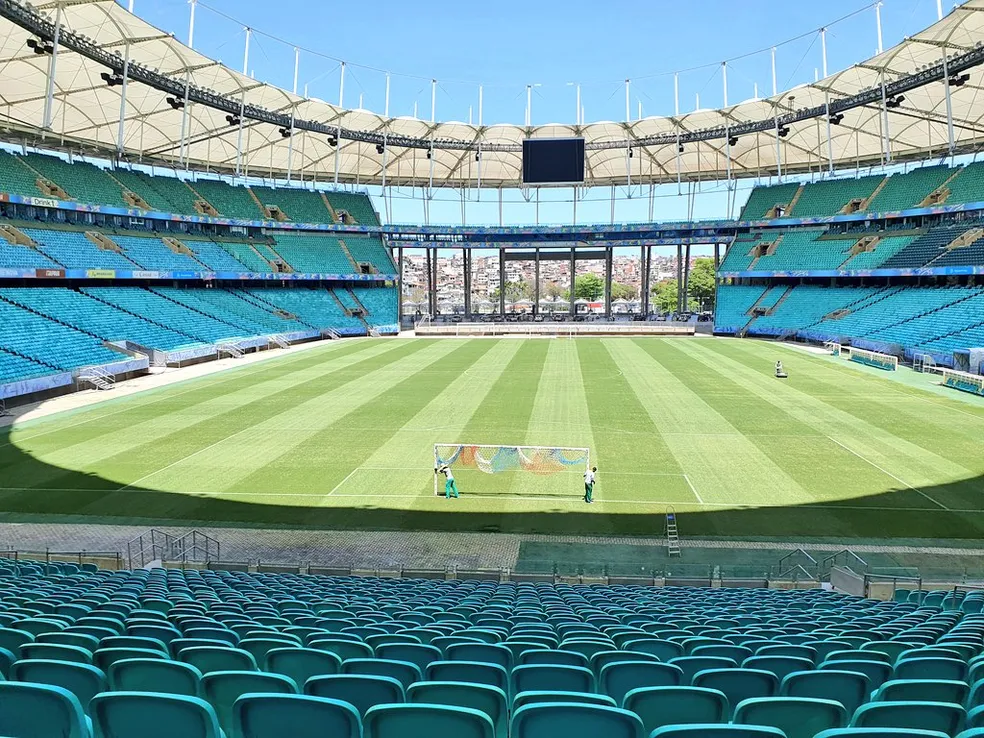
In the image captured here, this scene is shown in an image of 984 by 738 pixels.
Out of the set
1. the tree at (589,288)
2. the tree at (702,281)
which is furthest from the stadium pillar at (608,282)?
the tree at (589,288)

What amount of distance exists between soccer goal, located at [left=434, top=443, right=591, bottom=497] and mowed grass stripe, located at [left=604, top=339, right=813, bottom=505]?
3.77 m

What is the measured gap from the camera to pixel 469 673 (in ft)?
13.9

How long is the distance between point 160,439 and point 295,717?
25764mm

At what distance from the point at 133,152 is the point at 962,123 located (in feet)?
248

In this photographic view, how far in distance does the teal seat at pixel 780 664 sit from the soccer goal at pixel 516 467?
1473 cm

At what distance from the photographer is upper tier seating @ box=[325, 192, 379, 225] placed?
8106cm

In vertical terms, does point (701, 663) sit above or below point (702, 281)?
below

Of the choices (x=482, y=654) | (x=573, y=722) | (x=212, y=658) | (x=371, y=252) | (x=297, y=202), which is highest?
(x=297, y=202)

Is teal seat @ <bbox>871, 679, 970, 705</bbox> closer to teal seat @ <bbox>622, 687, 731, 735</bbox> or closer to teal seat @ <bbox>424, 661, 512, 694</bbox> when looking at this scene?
teal seat @ <bbox>622, 687, 731, 735</bbox>

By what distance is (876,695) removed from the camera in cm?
396

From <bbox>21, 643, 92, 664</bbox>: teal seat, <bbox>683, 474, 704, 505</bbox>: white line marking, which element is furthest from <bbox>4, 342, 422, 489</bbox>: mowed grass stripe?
<bbox>21, 643, 92, 664</bbox>: teal seat

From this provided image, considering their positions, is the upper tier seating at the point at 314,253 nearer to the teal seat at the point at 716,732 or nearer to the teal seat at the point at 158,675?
the teal seat at the point at 158,675

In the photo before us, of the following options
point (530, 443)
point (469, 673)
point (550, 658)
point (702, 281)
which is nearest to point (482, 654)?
point (550, 658)

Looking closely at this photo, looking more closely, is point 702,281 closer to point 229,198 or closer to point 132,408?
point 229,198
